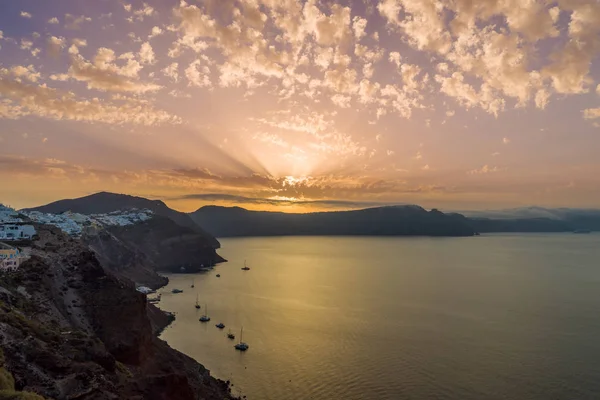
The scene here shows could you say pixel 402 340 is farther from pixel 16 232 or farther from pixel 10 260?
pixel 16 232

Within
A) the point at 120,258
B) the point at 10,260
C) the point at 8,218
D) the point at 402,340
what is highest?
the point at 8,218

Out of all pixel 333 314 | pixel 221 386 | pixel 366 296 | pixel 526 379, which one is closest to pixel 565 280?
pixel 366 296

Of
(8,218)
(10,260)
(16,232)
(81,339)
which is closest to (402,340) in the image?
(81,339)

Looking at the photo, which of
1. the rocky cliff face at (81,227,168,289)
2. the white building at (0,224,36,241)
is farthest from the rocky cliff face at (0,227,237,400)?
the rocky cliff face at (81,227,168,289)

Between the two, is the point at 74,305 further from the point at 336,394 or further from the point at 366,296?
the point at 366,296

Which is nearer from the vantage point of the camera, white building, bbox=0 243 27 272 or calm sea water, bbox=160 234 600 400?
white building, bbox=0 243 27 272

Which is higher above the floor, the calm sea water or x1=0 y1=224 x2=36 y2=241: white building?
x1=0 y1=224 x2=36 y2=241: white building

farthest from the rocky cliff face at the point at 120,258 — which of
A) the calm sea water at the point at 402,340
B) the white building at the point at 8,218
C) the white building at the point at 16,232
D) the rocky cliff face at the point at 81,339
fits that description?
the rocky cliff face at the point at 81,339

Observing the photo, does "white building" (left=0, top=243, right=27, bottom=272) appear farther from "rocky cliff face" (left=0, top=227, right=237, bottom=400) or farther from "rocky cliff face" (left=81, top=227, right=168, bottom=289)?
"rocky cliff face" (left=81, top=227, right=168, bottom=289)
